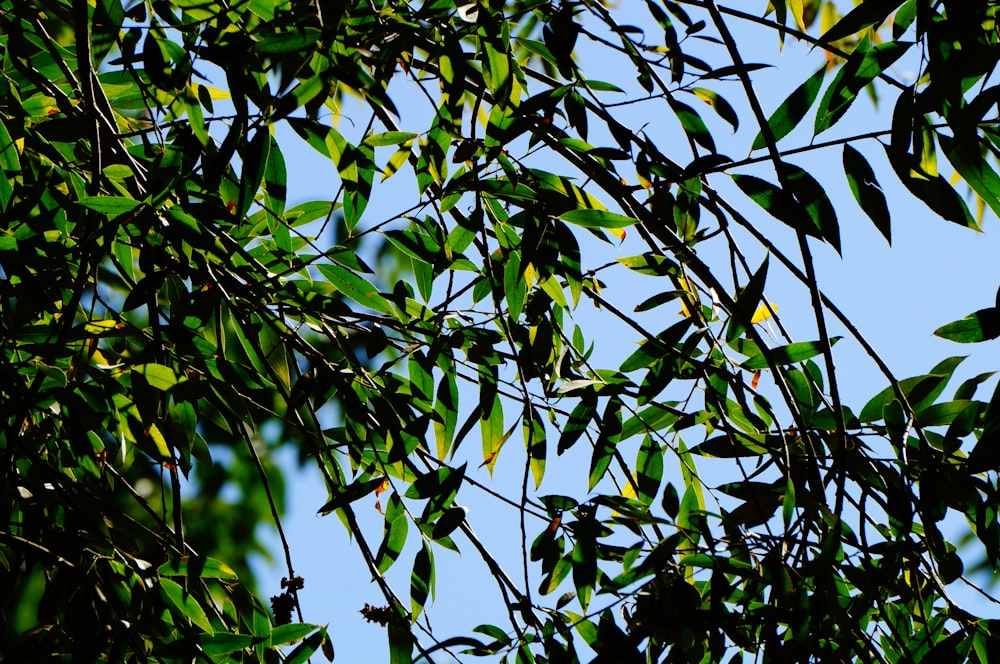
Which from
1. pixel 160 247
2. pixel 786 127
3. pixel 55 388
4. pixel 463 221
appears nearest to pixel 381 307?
pixel 463 221

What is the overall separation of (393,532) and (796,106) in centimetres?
63

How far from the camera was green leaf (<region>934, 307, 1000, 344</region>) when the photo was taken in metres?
0.79

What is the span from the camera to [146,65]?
2.72ft

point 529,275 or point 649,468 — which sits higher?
point 529,275

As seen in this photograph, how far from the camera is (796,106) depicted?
0.82 metres

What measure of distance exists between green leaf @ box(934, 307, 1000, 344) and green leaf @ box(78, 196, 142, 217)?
0.74 metres

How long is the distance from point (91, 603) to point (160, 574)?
0.24ft

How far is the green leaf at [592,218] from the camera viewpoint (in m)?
0.88

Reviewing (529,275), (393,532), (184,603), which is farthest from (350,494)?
(529,275)

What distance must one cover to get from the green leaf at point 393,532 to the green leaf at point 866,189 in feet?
1.89

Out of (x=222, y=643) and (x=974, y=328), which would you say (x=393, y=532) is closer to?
(x=222, y=643)

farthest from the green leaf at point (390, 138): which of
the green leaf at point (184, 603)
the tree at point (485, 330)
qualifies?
the green leaf at point (184, 603)

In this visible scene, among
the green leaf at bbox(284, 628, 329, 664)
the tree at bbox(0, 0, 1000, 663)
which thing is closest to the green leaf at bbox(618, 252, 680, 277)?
the tree at bbox(0, 0, 1000, 663)

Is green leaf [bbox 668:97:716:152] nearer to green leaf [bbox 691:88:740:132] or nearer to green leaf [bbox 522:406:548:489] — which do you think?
green leaf [bbox 691:88:740:132]
